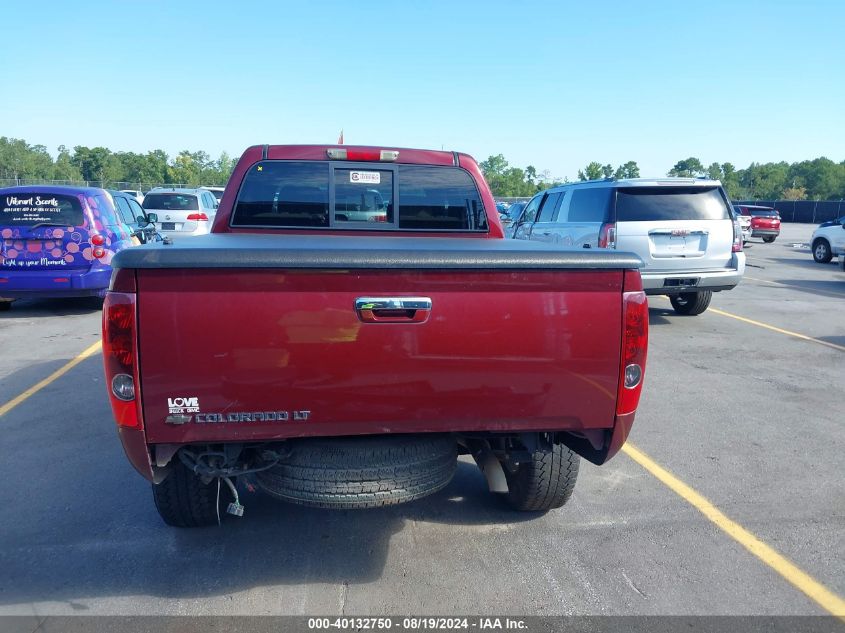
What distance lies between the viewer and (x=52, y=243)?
9891 millimetres

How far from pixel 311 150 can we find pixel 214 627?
10.3ft

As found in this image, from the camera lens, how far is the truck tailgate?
264cm

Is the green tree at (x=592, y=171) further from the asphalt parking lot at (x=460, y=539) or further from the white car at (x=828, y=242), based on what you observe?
the asphalt parking lot at (x=460, y=539)

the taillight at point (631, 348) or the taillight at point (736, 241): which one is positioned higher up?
the taillight at point (736, 241)

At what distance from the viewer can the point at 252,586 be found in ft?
10.8

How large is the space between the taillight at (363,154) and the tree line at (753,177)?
6686 centimetres

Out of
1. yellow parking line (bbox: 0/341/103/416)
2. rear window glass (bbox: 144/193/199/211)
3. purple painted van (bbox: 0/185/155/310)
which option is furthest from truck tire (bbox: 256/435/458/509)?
rear window glass (bbox: 144/193/199/211)

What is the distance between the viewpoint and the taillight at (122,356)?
258 centimetres

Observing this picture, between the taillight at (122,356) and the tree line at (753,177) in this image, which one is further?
the tree line at (753,177)

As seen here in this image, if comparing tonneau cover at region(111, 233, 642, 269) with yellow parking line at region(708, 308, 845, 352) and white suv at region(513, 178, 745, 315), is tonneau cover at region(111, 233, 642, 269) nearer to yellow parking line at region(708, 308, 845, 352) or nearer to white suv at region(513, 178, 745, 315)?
white suv at region(513, 178, 745, 315)

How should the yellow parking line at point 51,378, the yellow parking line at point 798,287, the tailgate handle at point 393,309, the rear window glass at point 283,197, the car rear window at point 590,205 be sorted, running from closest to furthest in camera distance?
1. the tailgate handle at point 393,309
2. the rear window glass at point 283,197
3. the yellow parking line at point 51,378
4. the car rear window at point 590,205
5. the yellow parking line at point 798,287

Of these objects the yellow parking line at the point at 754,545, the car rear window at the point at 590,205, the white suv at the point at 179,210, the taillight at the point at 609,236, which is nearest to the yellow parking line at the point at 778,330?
the taillight at the point at 609,236

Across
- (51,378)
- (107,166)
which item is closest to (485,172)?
(107,166)

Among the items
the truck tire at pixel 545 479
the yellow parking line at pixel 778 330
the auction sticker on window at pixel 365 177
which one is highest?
the auction sticker on window at pixel 365 177
